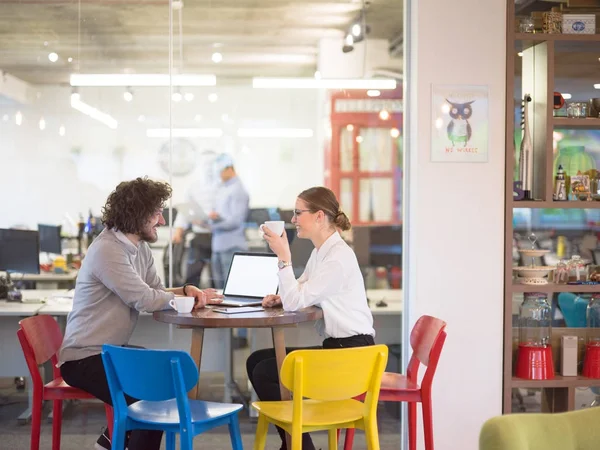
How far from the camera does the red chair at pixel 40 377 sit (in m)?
3.67

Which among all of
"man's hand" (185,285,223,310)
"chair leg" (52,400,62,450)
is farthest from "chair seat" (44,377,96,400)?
"man's hand" (185,285,223,310)

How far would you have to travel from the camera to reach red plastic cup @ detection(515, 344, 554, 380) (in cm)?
461

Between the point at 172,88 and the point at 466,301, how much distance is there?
6.92 feet

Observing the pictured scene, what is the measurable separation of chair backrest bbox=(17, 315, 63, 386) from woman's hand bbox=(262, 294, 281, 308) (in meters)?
1.00

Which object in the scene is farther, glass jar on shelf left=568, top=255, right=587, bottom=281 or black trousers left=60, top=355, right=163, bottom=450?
glass jar on shelf left=568, top=255, right=587, bottom=281

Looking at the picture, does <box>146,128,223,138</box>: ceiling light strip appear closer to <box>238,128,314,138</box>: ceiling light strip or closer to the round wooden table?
<box>238,128,314,138</box>: ceiling light strip

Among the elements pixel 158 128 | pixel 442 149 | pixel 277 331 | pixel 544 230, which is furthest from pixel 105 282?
pixel 544 230

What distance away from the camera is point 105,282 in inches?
145

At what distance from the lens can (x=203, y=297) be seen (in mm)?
3883

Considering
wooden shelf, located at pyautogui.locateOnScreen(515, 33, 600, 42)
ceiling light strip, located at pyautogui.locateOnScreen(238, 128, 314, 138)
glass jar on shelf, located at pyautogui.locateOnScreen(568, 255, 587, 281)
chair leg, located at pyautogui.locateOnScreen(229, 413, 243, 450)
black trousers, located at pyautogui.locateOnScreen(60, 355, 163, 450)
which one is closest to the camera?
chair leg, located at pyautogui.locateOnScreen(229, 413, 243, 450)

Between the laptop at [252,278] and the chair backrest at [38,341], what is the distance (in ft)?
2.68

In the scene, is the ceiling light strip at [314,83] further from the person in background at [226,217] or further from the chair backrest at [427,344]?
the chair backrest at [427,344]

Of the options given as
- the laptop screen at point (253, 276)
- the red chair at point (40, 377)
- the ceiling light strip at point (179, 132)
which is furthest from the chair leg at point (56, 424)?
the ceiling light strip at point (179, 132)

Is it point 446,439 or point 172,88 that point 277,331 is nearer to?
point 446,439
